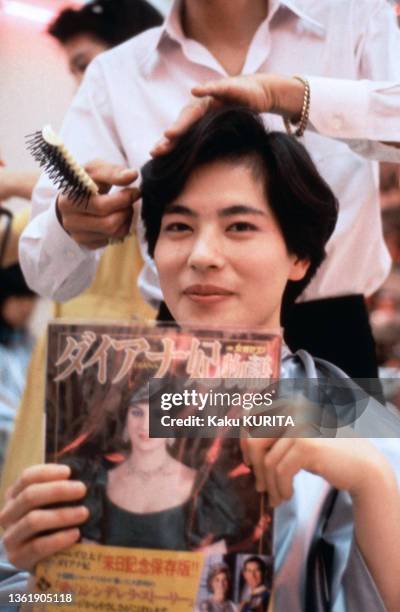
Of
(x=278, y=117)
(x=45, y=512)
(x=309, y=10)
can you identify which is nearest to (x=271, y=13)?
(x=309, y=10)

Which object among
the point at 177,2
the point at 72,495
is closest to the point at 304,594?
the point at 72,495

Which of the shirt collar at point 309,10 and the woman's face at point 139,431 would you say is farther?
the shirt collar at point 309,10

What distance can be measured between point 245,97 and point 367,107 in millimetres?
169

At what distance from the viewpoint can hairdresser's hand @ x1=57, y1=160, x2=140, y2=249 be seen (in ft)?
3.46

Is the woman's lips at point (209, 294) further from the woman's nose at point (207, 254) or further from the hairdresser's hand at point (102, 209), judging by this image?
the hairdresser's hand at point (102, 209)

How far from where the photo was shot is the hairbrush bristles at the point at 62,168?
968mm

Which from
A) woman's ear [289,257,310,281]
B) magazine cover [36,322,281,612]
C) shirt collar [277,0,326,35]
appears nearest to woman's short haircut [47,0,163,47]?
shirt collar [277,0,326,35]

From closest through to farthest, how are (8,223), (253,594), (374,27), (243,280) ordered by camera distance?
(253,594) → (243,280) → (374,27) → (8,223)

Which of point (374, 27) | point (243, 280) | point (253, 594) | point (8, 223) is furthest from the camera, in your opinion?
point (8, 223)

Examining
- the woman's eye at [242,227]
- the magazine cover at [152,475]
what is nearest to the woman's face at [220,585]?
the magazine cover at [152,475]

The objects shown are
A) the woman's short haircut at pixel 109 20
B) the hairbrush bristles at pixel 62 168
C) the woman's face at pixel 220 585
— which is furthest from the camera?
the woman's short haircut at pixel 109 20

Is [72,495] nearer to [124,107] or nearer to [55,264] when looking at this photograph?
[55,264]

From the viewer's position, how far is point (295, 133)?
1.07 metres

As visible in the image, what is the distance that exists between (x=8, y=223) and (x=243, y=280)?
0.41 metres
